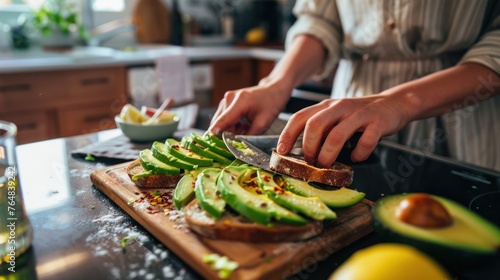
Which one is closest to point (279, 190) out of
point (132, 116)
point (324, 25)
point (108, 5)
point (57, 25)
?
point (132, 116)

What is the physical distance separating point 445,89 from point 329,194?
498 millimetres

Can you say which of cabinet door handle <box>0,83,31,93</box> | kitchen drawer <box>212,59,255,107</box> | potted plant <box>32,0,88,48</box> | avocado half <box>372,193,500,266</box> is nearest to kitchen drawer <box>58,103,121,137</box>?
cabinet door handle <box>0,83,31,93</box>

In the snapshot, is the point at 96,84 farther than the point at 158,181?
Yes

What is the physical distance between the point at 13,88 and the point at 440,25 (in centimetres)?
221

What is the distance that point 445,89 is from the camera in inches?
42.6

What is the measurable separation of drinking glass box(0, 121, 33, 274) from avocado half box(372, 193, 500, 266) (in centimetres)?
55

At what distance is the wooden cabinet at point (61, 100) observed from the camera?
2424 millimetres

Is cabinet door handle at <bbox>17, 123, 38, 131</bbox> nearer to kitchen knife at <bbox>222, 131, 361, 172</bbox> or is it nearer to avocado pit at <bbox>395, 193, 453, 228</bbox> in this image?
kitchen knife at <bbox>222, 131, 361, 172</bbox>

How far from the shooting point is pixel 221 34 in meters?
4.12

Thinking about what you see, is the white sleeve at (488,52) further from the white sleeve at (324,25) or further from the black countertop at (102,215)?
the white sleeve at (324,25)

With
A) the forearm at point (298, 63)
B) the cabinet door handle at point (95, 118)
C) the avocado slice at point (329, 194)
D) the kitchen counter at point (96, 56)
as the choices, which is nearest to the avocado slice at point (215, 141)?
the avocado slice at point (329, 194)

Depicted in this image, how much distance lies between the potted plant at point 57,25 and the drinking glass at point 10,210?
2.71 metres

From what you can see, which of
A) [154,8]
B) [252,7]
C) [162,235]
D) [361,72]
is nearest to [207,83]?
[154,8]

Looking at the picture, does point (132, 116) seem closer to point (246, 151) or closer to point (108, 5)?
point (246, 151)
